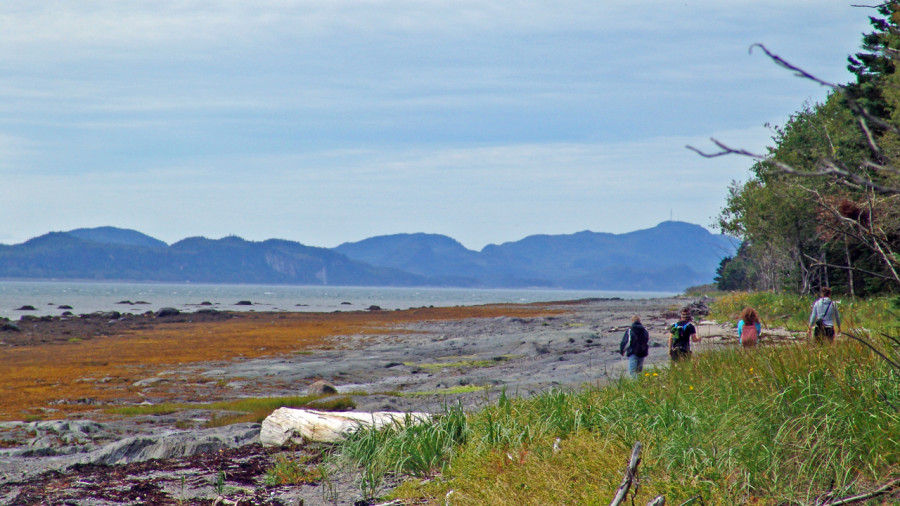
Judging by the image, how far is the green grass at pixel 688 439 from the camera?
643 centimetres

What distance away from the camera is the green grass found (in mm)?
6426

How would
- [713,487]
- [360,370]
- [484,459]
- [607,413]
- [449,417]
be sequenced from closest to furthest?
[713,487] → [484,459] → [607,413] → [449,417] → [360,370]

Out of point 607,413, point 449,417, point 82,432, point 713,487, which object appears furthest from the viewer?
point 82,432

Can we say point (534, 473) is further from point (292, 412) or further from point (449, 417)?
point (292, 412)

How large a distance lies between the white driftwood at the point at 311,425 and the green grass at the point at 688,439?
3.48 feet

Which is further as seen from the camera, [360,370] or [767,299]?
[767,299]

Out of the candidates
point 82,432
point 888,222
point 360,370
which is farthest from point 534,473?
point 888,222

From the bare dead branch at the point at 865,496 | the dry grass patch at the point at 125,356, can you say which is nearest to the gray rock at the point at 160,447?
the dry grass patch at the point at 125,356

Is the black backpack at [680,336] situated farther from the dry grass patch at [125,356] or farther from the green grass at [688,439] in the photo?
the dry grass patch at [125,356]

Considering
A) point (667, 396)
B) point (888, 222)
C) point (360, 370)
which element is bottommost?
point (360, 370)

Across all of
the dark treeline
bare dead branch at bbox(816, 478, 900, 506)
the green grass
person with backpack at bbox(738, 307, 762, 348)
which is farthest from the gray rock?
the dark treeline

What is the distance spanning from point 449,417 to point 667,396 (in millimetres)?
2645

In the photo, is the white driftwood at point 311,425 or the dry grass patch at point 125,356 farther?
Answer: the dry grass patch at point 125,356

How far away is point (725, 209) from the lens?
55.1 meters
